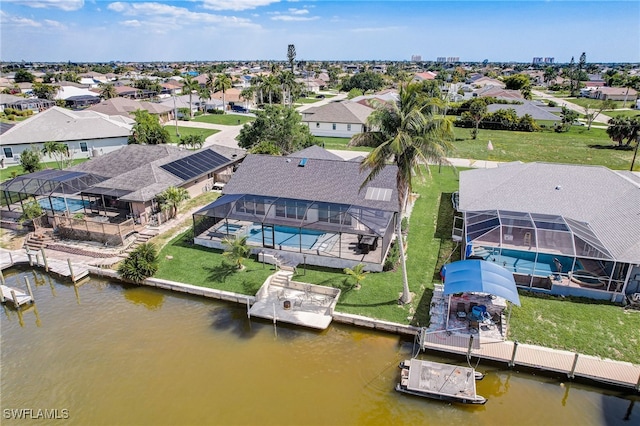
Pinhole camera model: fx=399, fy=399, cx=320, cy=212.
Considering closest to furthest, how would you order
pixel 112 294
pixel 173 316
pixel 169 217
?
pixel 173 316 < pixel 112 294 < pixel 169 217

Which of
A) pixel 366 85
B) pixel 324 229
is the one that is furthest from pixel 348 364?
pixel 366 85

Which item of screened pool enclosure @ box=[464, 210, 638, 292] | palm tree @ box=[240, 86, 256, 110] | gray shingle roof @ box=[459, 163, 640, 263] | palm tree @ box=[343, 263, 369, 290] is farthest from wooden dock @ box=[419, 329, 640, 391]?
palm tree @ box=[240, 86, 256, 110]

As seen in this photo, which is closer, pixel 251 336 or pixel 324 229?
pixel 251 336

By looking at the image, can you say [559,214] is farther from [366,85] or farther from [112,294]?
[366,85]

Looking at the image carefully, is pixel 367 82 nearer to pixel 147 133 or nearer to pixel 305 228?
pixel 147 133

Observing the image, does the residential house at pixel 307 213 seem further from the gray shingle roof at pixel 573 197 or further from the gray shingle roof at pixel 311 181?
the gray shingle roof at pixel 573 197

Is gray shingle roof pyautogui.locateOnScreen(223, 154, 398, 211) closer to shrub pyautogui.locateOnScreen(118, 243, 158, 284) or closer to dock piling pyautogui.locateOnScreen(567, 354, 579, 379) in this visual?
shrub pyautogui.locateOnScreen(118, 243, 158, 284)

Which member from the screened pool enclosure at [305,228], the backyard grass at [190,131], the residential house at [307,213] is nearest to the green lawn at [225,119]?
the backyard grass at [190,131]
